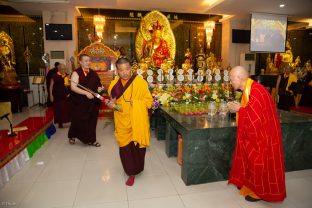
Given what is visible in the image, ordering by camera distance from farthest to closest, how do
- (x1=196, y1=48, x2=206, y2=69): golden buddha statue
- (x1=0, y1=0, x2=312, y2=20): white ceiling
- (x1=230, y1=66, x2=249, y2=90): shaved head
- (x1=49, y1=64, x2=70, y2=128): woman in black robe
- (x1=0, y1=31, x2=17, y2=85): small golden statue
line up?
(x1=196, y1=48, x2=206, y2=69): golden buddha statue → (x1=0, y1=31, x2=17, y2=85): small golden statue → (x1=0, y1=0, x2=312, y2=20): white ceiling → (x1=49, y1=64, x2=70, y2=128): woman in black robe → (x1=230, y1=66, x2=249, y2=90): shaved head

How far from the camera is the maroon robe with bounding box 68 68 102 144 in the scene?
3635 mm

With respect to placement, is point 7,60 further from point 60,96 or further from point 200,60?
point 200,60

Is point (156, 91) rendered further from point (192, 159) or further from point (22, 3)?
point (22, 3)

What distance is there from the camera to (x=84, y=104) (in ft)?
12.2

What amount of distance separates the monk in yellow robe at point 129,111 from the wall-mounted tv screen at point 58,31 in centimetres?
570

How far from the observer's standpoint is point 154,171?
2.96 metres

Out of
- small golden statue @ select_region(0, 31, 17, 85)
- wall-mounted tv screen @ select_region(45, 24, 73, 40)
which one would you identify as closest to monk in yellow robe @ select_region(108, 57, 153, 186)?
wall-mounted tv screen @ select_region(45, 24, 73, 40)

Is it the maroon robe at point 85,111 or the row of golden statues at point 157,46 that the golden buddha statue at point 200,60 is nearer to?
the row of golden statues at point 157,46

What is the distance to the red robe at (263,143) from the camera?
6.79ft

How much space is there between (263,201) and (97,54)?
5712 mm

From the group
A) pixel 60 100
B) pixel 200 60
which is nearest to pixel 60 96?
pixel 60 100

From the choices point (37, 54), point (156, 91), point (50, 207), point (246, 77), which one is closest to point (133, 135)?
point (50, 207)

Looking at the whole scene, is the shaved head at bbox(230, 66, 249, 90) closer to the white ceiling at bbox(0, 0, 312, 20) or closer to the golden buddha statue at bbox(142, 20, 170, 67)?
the white ceiling at bbox(0, 0, 312, 20)

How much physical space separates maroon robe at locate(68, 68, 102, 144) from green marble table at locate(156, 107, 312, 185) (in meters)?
1.52
